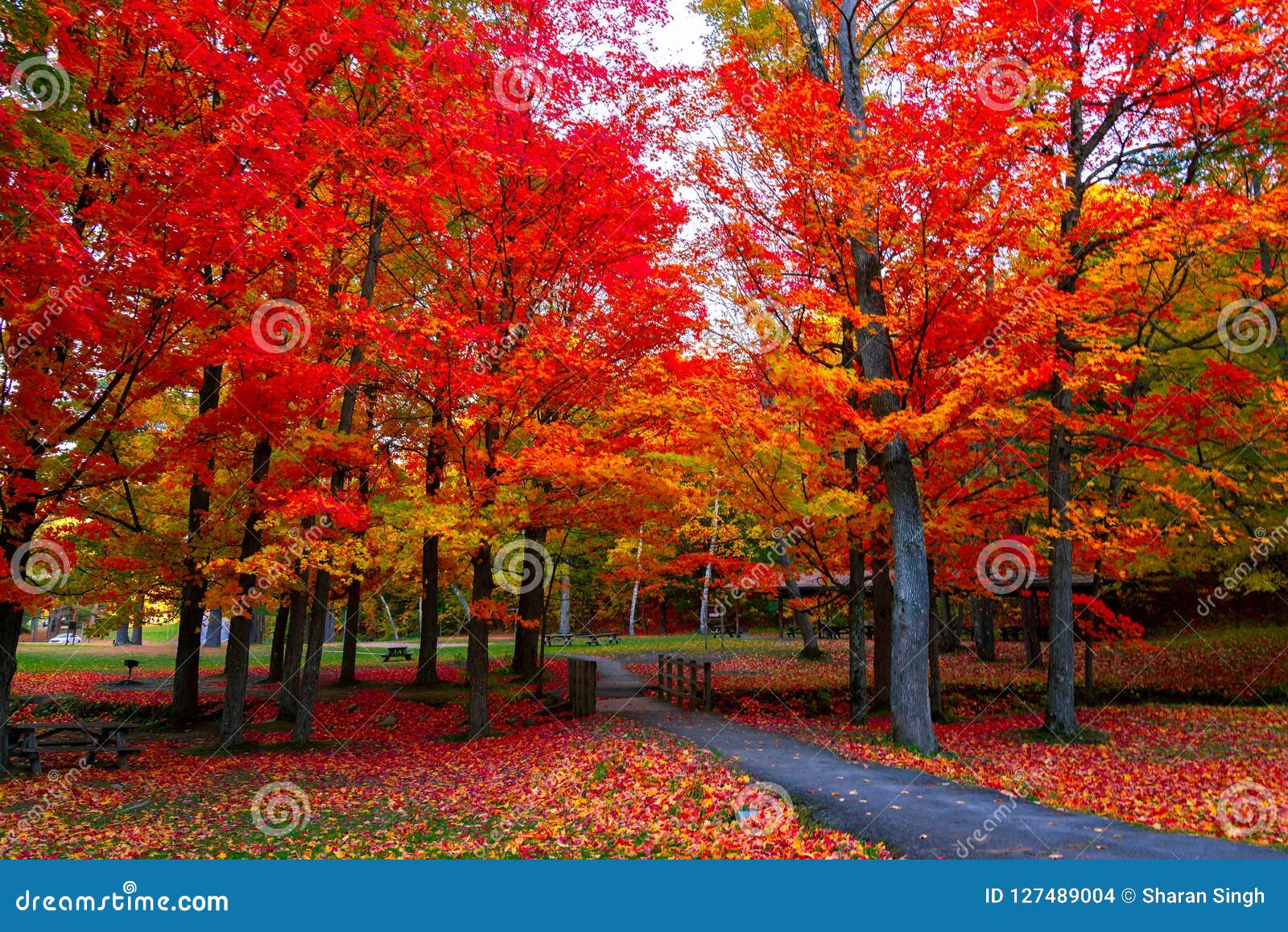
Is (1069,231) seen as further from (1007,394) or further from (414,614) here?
(414,614)

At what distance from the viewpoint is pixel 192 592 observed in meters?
15.2

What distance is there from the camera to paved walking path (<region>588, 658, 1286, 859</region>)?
5879mm

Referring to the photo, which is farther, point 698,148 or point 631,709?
point 631,709

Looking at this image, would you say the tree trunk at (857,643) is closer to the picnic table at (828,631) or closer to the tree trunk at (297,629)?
the tree trunk at (297,629)

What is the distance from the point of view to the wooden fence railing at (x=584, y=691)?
1568 centimetres

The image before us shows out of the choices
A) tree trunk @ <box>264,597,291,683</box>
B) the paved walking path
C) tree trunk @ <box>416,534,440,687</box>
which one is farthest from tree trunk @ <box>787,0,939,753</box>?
tree trunk @ <box>264,597,291,683</box>

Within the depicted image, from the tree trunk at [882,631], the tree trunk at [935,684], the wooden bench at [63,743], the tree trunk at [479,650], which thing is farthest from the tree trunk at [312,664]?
the tree trunk at [935,684]

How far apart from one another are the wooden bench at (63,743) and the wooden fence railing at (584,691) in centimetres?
755

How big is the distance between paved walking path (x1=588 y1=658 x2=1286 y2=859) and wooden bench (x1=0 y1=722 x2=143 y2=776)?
9121mm

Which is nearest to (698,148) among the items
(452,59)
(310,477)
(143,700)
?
(452,59)

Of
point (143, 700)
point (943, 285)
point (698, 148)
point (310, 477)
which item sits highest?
point (698, 148)

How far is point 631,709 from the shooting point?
15.9 meters

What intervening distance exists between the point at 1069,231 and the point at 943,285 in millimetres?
2609

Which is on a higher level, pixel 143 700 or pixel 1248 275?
pixel 1248 275
